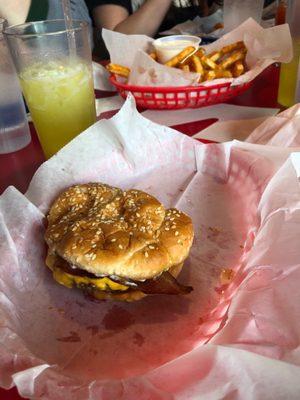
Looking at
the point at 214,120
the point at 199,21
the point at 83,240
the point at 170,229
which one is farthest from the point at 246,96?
the point at 199,21

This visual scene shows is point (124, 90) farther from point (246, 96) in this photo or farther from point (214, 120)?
point (246, 96)

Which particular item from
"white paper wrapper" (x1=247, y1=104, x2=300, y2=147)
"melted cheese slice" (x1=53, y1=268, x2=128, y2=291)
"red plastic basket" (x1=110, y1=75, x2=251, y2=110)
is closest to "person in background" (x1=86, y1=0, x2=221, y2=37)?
"red plastic basket" (x1=110, y1=75, x2=251, y2=110)

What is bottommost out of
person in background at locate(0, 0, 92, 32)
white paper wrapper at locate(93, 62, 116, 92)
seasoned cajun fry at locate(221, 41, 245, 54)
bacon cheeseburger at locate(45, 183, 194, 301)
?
bacon cheeseburger at locate(45, 183, 194, 301)

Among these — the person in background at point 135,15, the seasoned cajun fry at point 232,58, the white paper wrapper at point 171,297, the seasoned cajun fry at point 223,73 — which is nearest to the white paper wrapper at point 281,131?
the white paper wrapper at point 171,297

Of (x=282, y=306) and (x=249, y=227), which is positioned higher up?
(x=282, y=306)

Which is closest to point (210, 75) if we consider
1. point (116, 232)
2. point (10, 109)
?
point (10, 109)

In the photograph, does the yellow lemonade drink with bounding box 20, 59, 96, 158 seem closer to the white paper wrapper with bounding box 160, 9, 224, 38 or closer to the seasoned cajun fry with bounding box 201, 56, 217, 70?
the seasoned cajun fry with bounding box 201, 56, 217, 70
